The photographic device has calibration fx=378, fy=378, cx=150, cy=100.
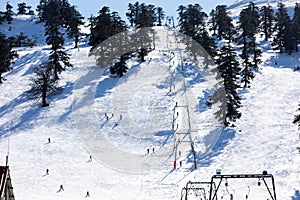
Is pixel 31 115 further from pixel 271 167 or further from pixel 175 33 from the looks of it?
pixel 175 33

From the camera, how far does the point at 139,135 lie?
44500 mm

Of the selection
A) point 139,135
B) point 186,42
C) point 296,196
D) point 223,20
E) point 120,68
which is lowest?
point 296,196

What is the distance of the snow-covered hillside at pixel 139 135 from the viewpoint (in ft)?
108

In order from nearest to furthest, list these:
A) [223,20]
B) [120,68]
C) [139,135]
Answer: [139,135], [120,68], [223,20]

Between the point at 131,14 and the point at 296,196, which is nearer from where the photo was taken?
the point at 296,196

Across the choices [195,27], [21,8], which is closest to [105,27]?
[195,27]

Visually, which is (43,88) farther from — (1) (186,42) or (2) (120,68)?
(1) (186,42)

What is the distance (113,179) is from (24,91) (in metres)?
30.5

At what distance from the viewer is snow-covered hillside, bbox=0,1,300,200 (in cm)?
3297

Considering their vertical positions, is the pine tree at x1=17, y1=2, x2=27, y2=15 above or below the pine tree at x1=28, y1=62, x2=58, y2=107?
above

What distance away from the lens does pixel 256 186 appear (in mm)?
30703

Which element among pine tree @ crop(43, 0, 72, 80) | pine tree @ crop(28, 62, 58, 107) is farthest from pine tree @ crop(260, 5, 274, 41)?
pine tree @ crop(28, 62, 58, 107)

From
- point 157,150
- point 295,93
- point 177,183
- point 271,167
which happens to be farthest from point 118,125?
point 295,93

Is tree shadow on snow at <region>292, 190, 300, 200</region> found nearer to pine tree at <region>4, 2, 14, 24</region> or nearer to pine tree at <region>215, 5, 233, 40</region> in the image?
pine tree at <region>215, 5, 233, 40</region>
